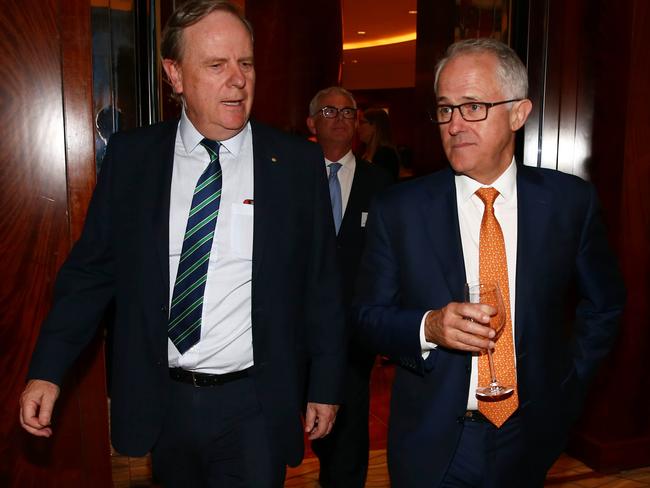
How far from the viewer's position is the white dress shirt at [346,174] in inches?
145

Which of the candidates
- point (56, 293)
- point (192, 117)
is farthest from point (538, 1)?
point (56, 293)

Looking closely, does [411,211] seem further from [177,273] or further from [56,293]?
[56,293]

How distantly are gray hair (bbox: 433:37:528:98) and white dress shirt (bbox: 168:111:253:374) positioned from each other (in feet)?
2.27

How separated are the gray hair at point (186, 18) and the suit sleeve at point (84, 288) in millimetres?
345

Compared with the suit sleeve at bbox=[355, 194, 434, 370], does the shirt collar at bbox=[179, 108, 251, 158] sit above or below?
above

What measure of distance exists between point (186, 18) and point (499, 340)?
1.24m

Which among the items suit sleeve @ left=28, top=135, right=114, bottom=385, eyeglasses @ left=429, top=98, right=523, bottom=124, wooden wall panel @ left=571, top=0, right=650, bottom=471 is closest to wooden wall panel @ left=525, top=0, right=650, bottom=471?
wooden wall panel @ left=571, top=0, right=650, bottom=471

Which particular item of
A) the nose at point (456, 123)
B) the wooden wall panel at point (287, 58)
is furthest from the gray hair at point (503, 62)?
the wooden wall panel at point (287, 58)

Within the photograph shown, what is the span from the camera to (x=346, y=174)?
12.2 feet

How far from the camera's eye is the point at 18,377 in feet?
9.03

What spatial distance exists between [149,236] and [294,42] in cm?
471

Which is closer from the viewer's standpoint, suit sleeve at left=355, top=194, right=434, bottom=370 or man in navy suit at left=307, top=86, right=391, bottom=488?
suit sleeve at left=355, top=194, right=434, bottom=370

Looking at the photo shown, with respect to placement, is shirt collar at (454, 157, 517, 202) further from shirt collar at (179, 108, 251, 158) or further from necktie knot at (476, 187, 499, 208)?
shirt collar at (179, 108, 251, 158)

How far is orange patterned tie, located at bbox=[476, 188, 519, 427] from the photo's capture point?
1848 mm
